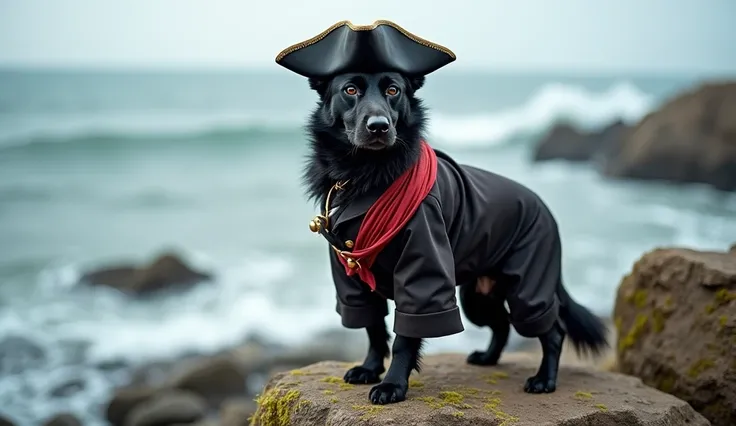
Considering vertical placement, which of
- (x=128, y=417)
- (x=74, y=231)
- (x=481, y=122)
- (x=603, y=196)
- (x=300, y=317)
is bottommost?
(x=128, y=417)

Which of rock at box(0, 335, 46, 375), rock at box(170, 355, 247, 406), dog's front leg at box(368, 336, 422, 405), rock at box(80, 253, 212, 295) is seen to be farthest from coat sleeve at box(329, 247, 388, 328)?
rock at box(80, 253, 212, 295)

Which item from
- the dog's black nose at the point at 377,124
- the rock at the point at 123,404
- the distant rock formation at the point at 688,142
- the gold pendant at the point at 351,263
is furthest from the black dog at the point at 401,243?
the distant rock formation at the point at 688,142

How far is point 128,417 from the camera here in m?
8.36

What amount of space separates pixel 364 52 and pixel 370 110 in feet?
1.05

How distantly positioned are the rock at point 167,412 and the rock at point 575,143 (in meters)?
15.0

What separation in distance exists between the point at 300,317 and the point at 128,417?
3.61 m

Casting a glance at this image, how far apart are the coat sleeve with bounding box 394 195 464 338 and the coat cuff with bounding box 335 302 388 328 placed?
38cm

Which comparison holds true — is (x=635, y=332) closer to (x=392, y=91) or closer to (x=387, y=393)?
(x=387, y=393)

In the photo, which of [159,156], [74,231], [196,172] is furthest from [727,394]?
[159,156]

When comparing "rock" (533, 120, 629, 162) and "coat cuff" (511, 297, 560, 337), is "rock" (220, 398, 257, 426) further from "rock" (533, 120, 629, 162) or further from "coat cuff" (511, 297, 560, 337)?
"rock" (533, 120, 629, 162)

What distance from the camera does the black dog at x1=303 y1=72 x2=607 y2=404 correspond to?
3879 millimetres

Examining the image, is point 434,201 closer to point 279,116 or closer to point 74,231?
point 74,231

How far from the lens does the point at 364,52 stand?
151 inches

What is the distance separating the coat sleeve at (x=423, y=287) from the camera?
12.8 ft
